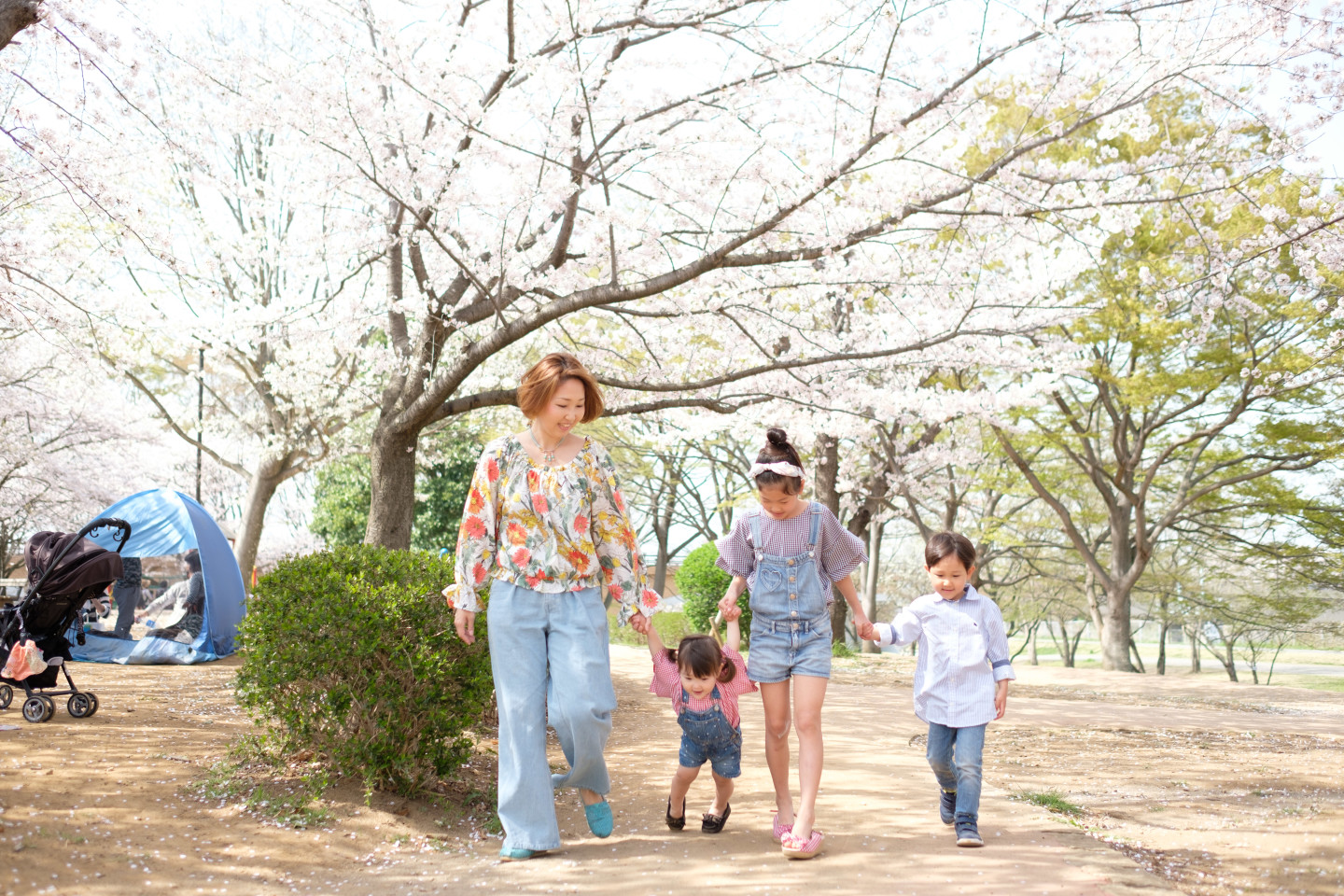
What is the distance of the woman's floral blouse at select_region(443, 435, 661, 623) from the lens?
335 cm

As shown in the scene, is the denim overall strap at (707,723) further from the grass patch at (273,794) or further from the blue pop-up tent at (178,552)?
the blue pop-up tent at (178,552)

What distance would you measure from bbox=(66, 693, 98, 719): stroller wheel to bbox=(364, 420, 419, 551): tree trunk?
2.29 m

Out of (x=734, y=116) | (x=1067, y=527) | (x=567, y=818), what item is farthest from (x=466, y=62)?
(x=1067, y=527)

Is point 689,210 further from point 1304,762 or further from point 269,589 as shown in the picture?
point 1304,762

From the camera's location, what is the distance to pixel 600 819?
3467 mm

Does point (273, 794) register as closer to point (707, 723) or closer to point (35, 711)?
point (707, 723)

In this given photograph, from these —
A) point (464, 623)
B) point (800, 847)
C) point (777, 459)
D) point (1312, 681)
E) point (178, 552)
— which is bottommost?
point (1312, 681)

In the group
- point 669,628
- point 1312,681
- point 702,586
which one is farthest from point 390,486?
point 1312,681

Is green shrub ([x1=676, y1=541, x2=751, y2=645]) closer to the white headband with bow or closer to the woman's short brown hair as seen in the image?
the white headband with bow

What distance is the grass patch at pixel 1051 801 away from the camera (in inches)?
158

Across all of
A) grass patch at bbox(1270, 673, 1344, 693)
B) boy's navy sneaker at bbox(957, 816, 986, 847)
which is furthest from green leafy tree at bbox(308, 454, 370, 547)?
grass patch at bbox(1270, 673, 1344, 693)

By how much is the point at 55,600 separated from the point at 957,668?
510 centimetres

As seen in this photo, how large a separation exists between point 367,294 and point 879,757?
26.4 feet

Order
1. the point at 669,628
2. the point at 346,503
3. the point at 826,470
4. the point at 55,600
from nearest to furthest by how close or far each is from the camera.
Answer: the point at 55,600, the point at 826,470, the point at 669,628, the point at 346,503
